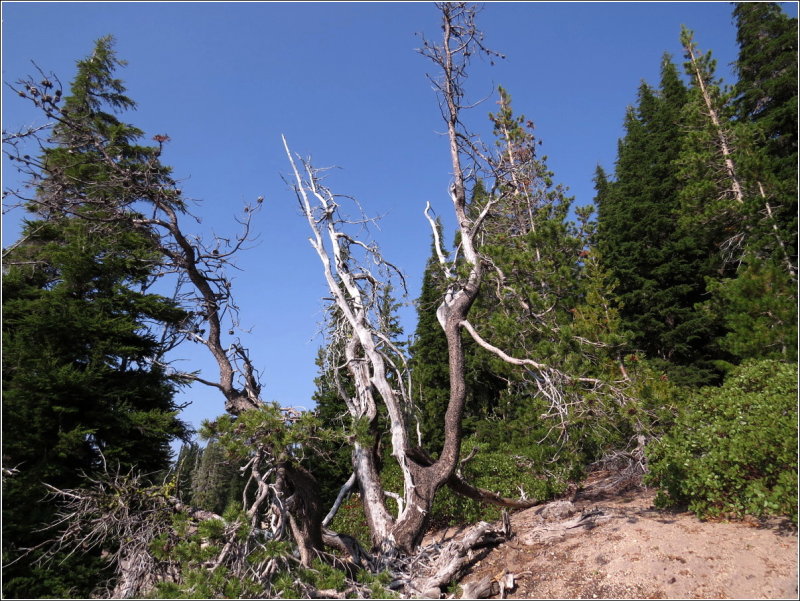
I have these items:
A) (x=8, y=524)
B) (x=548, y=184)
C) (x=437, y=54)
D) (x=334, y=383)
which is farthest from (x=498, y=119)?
(x=8, y=524)

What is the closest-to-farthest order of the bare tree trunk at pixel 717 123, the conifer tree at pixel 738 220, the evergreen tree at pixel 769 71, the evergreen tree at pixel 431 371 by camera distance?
the conifer tree at pixel 738 220, the evergreen tree at pixel 769 71, the bare tree trunk at pixel 717 123, the evergreen tree at pixel 431 371

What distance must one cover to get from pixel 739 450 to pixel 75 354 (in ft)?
25.2

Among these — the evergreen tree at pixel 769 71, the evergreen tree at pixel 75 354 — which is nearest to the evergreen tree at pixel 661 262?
the evergreen tree at pixel 769 71

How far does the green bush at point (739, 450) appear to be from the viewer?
4309 millimetres

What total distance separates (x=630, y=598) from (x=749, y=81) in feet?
51.8

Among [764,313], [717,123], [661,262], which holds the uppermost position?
[717,123]

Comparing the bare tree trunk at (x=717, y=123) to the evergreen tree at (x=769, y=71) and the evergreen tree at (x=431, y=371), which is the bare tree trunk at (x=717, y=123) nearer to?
the evergreen tree at (x=769, y=71)

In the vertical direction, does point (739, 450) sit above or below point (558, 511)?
above

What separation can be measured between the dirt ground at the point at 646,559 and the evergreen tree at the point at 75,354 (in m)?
4.62

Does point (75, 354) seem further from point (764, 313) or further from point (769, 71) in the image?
point (769, 71)

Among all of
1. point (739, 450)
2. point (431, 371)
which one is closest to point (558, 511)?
point (739, 450)

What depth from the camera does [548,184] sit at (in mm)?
12422

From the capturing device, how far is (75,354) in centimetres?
530

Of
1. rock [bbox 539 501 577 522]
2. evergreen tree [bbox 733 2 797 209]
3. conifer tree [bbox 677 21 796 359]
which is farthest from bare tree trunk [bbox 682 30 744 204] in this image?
rock [bbox 539 501 577 522]
